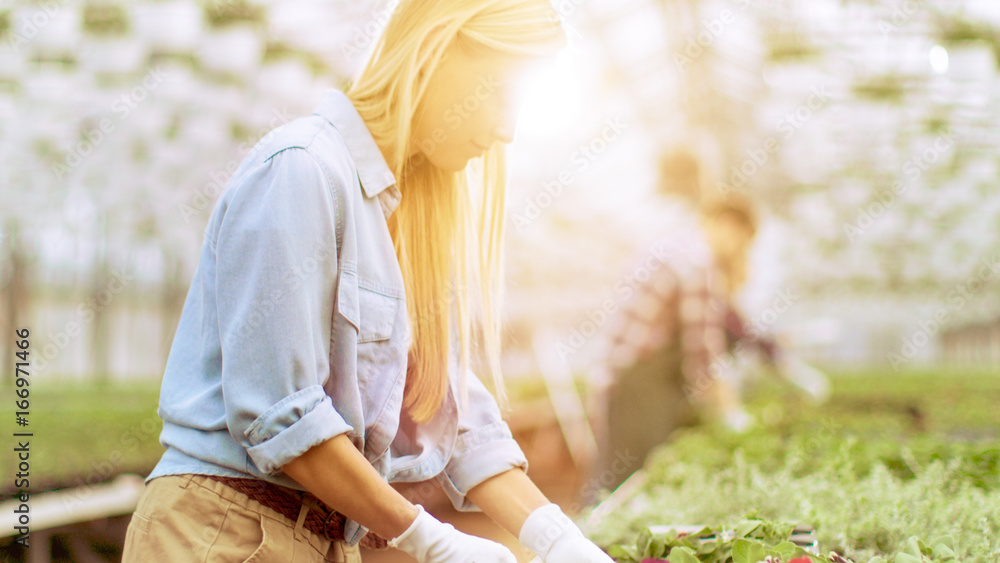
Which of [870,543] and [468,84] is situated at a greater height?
[468,84]

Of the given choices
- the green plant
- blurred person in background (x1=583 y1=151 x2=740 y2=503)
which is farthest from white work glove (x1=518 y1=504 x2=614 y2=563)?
the green plant

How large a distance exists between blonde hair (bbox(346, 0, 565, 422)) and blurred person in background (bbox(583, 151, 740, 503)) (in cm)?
219

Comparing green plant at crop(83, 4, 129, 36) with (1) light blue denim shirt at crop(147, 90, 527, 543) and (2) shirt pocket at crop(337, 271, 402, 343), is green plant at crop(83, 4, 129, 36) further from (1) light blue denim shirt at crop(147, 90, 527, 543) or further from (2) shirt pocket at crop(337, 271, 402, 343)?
(2) shirt pocket at crop(337, 271, 402, 343)

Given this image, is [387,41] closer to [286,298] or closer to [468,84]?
[468,84]

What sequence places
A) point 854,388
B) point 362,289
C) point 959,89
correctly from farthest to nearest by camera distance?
point 854,388, point 959,89, point 362,289

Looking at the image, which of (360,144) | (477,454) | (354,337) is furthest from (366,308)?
(477,454)

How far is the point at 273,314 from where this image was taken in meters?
0.90

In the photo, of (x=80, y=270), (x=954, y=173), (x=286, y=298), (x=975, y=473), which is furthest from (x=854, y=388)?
(x=80, y=270)

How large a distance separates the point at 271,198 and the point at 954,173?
1100 centimetres

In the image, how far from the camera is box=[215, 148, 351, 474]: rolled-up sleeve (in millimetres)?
885

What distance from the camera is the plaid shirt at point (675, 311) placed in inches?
135

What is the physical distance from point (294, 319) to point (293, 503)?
10.1 inches

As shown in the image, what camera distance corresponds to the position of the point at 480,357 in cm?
140

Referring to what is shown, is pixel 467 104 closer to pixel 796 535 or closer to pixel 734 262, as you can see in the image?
pixel 796 535
